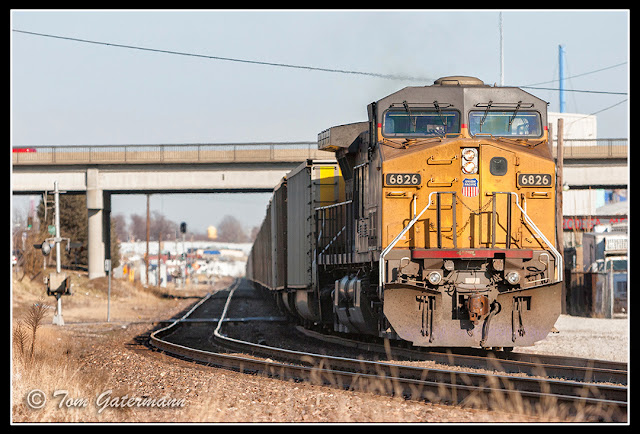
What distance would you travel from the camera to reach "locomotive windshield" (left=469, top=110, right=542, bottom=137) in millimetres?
13328

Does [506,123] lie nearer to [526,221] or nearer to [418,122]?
[418,122]

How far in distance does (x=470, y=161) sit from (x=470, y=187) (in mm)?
406

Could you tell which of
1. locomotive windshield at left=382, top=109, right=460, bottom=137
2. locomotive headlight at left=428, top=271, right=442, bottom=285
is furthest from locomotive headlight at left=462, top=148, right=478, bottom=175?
locomotive headlight at left=428, top=271, right=442, bottom=285

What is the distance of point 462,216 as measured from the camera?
12922mm

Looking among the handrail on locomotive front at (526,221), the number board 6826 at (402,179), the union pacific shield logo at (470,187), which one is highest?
the number board 6826 at (402,179)

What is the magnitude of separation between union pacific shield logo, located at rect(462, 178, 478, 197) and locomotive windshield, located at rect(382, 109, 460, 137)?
3.14 ft

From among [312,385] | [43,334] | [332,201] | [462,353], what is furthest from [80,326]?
[312,385]

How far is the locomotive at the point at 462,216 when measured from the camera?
12.6 metres

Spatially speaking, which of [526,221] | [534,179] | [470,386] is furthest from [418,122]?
[470,386]

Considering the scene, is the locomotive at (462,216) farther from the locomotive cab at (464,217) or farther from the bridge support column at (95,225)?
the bridge support column at (95,225)

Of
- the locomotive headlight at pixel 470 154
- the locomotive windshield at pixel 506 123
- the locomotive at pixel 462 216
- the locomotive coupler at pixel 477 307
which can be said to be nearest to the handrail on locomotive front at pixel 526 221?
the locomotive at pixel 462 216

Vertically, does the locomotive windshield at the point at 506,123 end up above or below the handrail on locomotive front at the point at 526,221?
above

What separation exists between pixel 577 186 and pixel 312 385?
115ft

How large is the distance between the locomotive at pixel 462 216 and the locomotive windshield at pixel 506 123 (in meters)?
0.02
